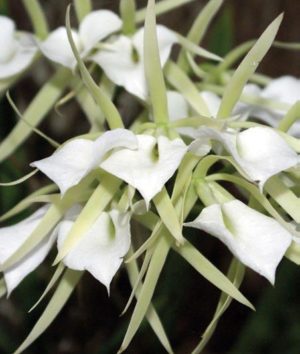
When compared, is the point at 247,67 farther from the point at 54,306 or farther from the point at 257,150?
the point at 54,306

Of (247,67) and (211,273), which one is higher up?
(247,67)

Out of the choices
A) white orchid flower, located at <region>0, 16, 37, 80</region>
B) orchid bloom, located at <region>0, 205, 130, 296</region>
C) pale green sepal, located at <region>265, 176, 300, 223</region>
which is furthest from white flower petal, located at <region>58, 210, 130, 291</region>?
white orchid flower, located at <region>0, 16, 37, 80</region>

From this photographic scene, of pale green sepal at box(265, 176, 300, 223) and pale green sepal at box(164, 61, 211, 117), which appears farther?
pale green sepal at box(164, 61, 211, 117)

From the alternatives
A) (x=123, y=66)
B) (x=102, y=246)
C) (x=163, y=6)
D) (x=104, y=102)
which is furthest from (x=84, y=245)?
(x=163, y=6)

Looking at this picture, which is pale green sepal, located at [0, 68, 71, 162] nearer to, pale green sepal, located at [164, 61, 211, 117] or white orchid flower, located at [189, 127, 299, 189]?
pale green sepal, located at [164, 61, 211, 117]

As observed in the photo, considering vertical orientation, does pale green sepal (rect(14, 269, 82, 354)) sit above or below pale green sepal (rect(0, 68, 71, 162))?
below

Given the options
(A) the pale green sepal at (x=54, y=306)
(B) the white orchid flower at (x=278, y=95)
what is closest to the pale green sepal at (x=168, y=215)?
(A) the pale green sepal at (x=54, y=306)

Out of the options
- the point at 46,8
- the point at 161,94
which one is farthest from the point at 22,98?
the point at 161,94

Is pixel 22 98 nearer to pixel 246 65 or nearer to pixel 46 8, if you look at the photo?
pixel 46 8
